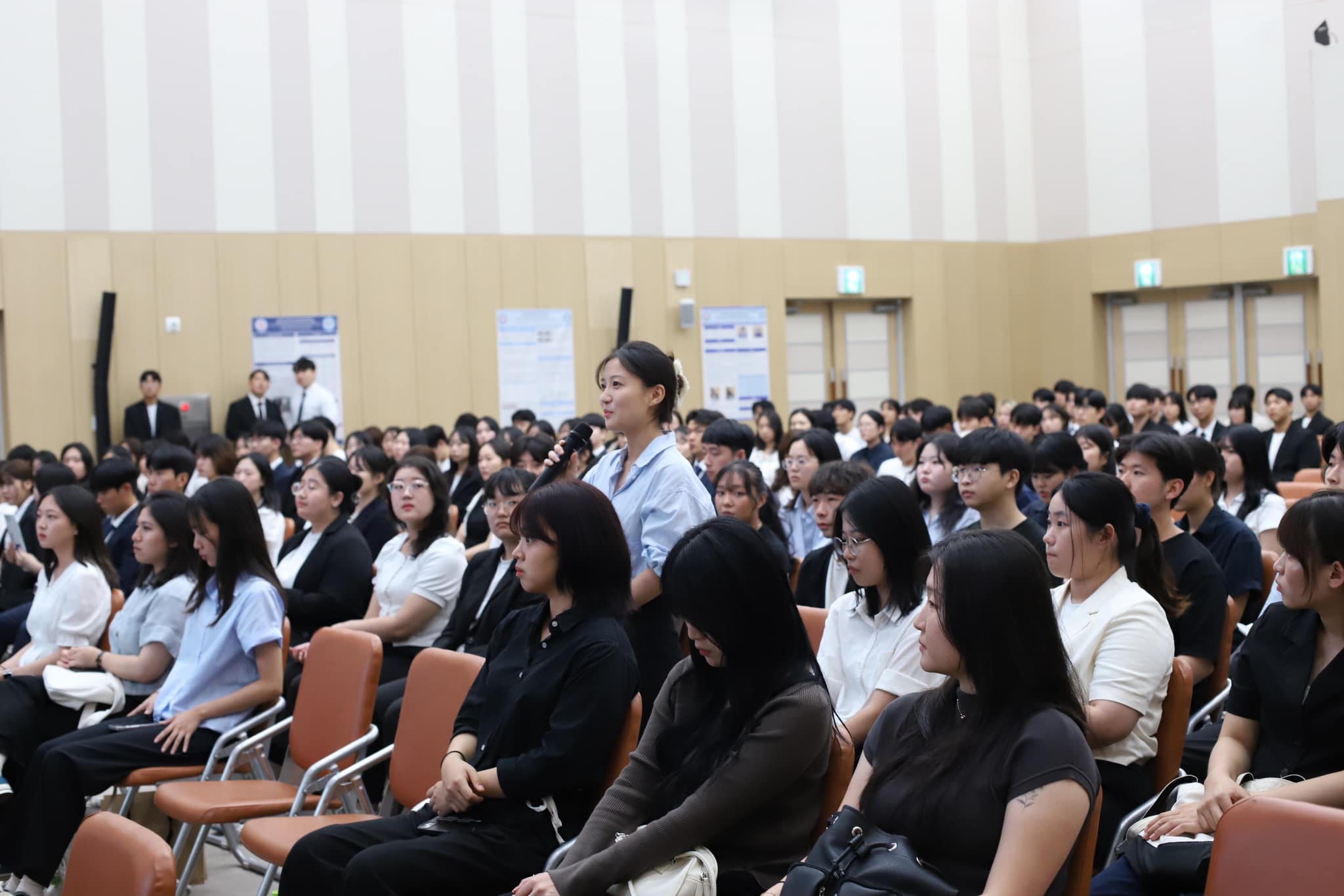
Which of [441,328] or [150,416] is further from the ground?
[441,328]

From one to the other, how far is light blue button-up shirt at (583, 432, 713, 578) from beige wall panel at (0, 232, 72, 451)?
29.6 feet

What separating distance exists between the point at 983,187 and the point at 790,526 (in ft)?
32.1

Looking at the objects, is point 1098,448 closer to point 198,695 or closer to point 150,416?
point 198,695

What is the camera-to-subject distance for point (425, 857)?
2756mm

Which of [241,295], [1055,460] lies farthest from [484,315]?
[1055,460]

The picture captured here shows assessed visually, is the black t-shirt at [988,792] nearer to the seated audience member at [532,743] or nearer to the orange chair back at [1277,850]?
the orange chair back at [1277,850]

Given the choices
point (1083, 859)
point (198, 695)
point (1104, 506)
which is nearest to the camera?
point (1083, 859)

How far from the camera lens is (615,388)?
3.48 meters

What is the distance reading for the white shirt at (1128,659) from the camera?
2.85 metres

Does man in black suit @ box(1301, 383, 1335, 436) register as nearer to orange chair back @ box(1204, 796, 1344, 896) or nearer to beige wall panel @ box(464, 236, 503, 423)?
beige wall panel @ box(464, 236, 503, 423)

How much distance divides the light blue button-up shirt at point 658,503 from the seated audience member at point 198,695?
1310 mm

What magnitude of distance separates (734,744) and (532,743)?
61 centimetres

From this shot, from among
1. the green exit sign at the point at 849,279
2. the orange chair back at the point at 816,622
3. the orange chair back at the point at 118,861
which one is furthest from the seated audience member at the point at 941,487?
the green exit sign at the point at 849,279

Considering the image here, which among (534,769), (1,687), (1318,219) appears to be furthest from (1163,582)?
(1318,219)
